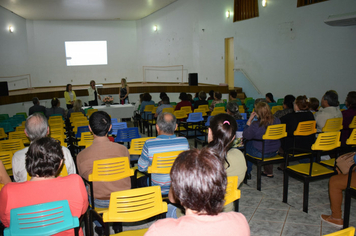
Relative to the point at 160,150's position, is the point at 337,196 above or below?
below

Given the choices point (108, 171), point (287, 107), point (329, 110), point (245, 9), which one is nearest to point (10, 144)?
point (108, 171)

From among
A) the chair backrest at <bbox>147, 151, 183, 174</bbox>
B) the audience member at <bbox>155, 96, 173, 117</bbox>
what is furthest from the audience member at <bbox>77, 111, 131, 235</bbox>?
the audience member at <bbox>155, 96, 173, 117</bbox>

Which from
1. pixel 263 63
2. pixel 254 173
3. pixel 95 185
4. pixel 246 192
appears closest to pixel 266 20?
pixel 263 63

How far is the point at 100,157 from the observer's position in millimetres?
2787

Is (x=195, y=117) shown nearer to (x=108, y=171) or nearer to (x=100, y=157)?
(x=100, y=157)

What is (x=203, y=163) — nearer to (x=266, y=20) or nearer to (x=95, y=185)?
(x=95, y=185)

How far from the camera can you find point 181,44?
1480 cm

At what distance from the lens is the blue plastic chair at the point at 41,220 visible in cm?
168

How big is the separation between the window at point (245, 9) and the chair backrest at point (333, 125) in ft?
25.0

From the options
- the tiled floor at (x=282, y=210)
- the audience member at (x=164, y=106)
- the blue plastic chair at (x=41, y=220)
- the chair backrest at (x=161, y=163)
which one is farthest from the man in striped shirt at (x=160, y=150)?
the audience member at (x=164, y=106)

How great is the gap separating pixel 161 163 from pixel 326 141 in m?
2.17

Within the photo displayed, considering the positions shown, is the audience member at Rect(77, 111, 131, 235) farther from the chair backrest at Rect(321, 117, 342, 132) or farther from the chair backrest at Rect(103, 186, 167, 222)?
the chair backrest at Rect(321, 117, 342, 132)

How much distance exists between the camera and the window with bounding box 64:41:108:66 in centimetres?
1723

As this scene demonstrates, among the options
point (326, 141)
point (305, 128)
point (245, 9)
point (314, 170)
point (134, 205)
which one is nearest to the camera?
point (134, 205)
